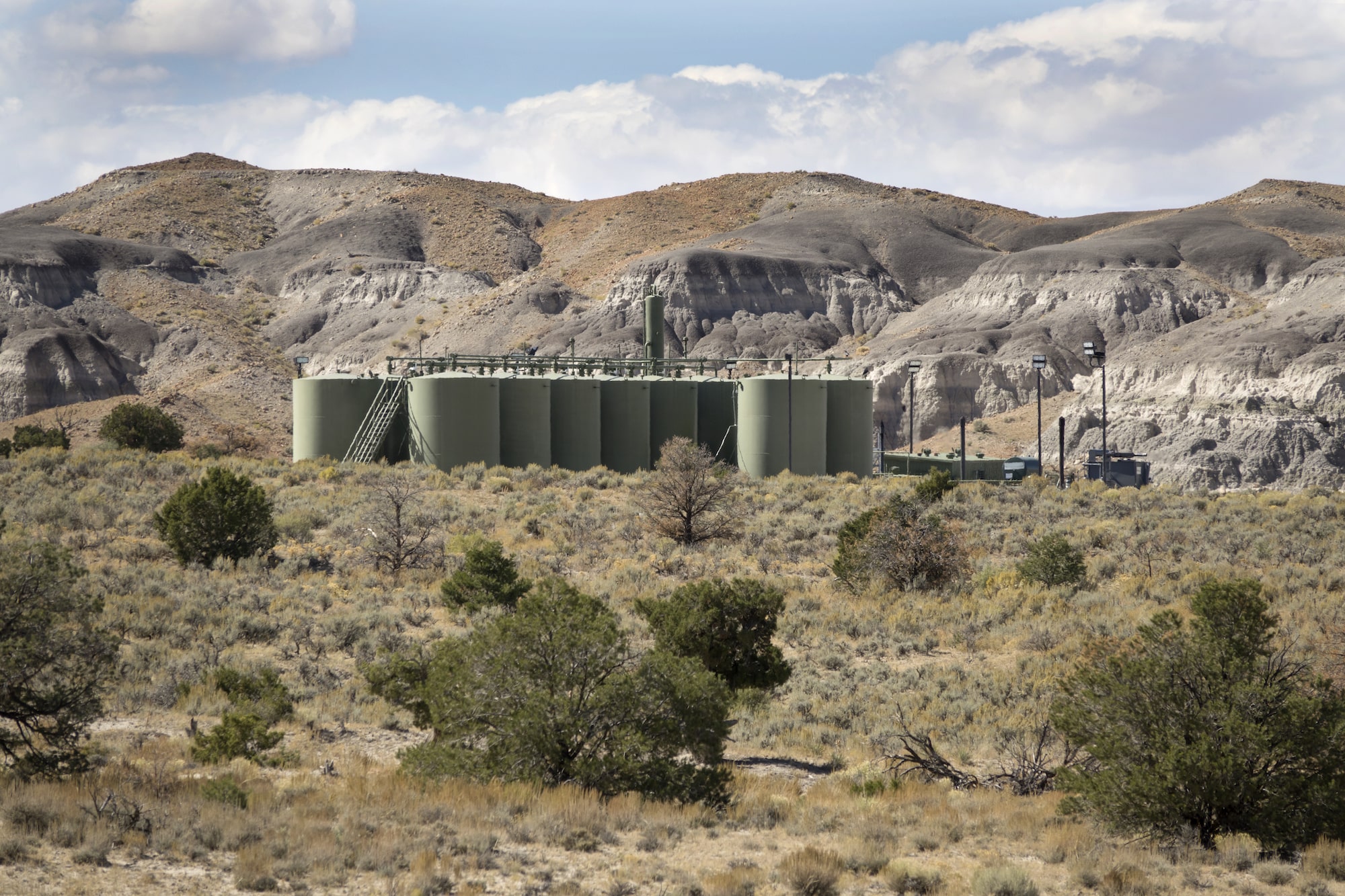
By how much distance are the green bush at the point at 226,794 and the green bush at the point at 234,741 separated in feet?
8.68

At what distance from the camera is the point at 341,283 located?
426ft

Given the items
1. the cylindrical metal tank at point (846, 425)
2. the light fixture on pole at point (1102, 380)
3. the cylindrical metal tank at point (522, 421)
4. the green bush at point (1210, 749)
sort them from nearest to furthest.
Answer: the green bush at point (1210, 749) < the cylindrical metal tank at point (522, 421) < the light fixture on pole at point (1102, 380) < the cylindrical metal tank at point (846, 425)

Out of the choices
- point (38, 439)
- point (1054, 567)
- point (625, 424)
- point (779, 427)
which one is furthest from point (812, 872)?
point (38, 439)

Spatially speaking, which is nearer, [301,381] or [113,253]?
[301,381]

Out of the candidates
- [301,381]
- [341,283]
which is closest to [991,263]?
[341,283]

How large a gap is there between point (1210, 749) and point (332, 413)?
42122mm

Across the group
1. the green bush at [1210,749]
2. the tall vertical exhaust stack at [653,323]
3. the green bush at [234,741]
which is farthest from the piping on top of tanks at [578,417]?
the green bush at [1210,749]

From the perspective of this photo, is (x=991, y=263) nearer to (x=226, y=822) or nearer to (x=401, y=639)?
(x=401, y=639)

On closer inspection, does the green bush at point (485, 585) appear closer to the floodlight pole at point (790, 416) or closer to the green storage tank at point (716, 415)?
the floodlight pole at point (790, 416)

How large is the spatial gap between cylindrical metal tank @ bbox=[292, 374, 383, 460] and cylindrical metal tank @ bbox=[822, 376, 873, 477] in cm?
2048

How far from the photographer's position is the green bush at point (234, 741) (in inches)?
591

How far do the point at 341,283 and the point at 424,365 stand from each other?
3142 inches

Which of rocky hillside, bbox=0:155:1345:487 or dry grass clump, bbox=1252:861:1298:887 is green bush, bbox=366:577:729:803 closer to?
dry grass clump, bbox=1252:861:1298:887

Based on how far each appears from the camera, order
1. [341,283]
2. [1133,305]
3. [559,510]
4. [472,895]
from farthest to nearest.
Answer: [341,283] → [1133,305] → [559,510] → [472,895]
